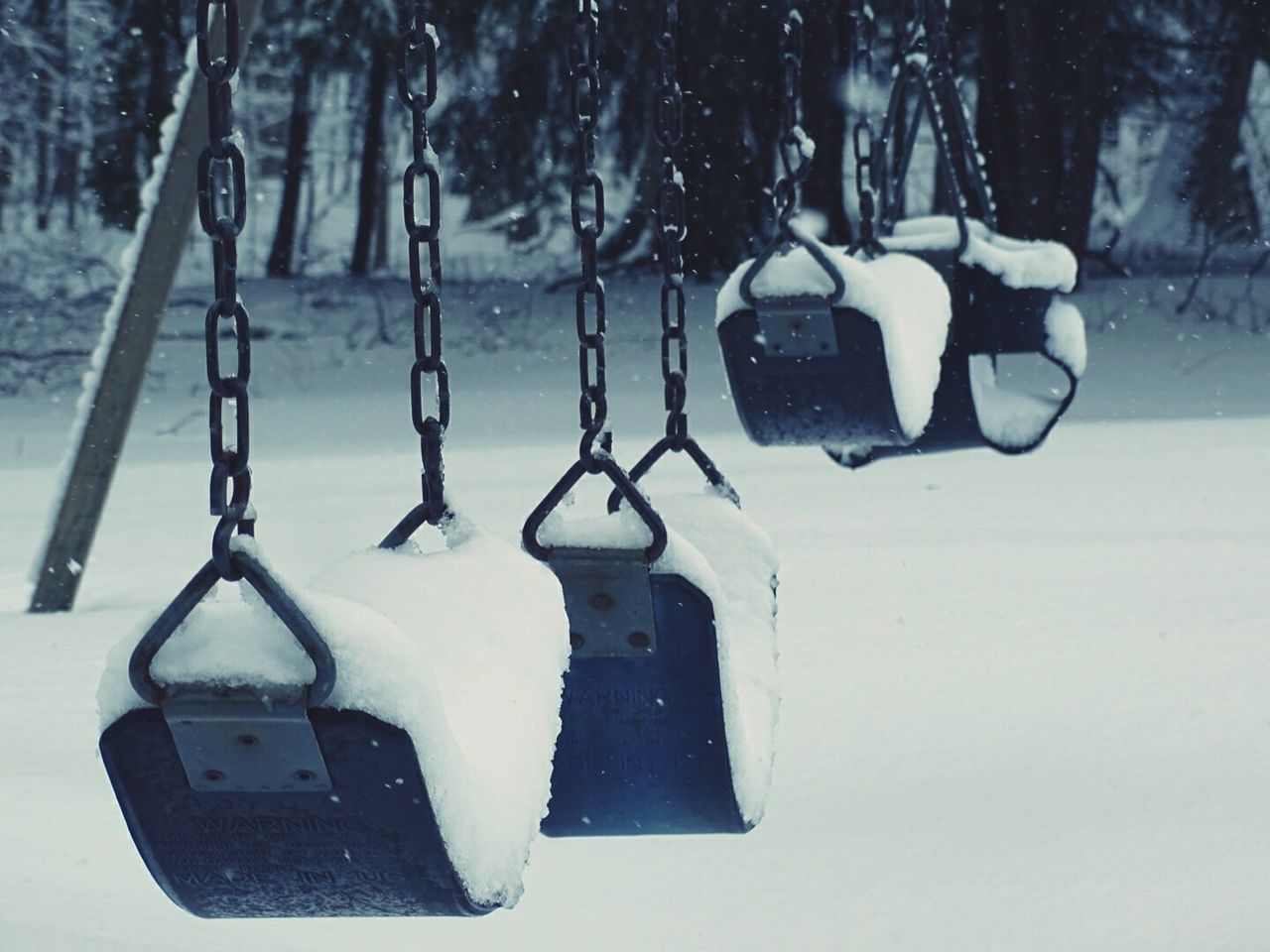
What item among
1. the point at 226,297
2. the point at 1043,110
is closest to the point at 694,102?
the point at 1043,110

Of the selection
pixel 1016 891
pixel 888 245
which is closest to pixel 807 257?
pixel 888 245

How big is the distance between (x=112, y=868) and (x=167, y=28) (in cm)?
1077

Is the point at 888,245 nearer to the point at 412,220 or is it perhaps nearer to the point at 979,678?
the point at 979,678

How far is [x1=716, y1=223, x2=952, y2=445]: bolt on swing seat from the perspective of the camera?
2504 mm

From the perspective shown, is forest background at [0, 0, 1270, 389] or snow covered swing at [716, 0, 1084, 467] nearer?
snow covered swing at [716, 0, 1084, 467]

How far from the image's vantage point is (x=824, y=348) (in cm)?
255

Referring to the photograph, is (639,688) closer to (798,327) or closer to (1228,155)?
(798,327)

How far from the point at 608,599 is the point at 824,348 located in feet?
2.62

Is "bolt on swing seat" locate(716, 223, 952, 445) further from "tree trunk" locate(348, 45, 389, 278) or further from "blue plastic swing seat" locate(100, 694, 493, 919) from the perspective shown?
"tree trunk" locate(348, 45, 389, 278)

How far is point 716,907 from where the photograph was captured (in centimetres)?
264

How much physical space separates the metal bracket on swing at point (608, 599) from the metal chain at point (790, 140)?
852 millimetres

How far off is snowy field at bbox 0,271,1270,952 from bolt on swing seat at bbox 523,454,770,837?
0.84 ft

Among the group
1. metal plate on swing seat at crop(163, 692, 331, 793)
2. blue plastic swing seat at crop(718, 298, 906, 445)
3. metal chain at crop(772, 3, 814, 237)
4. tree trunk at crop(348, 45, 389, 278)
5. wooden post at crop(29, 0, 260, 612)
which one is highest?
metal chain at crop(772, 3, 814, 237)

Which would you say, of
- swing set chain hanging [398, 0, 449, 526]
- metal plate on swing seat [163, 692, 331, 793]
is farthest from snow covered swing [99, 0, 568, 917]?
swing set chain hanging [398, 0, 449, 526]
